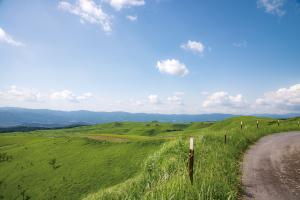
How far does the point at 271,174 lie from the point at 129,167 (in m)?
30.3

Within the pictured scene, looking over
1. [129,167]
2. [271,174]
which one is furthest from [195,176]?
[129,167]

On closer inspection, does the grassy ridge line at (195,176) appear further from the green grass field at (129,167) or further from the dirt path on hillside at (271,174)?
the dirt path on hillside at (271,174)

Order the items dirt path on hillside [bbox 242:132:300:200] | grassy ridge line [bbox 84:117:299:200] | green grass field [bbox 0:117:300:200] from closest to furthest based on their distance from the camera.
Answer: grassy ridge line [bbox 84:117:299:200] < green grass field [bbox 0:117:300:200] < dirt path on hillside [bbox 242:132:300:200]

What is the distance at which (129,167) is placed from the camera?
4119 centimetres

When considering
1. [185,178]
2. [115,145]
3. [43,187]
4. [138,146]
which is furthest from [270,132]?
[43,187]

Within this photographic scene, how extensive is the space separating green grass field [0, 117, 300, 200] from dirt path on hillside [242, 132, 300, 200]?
569mm

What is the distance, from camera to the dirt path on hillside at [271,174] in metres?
10.3

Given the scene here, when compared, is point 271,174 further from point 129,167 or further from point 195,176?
point 129,167

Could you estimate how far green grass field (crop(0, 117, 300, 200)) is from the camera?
1017 centimetres

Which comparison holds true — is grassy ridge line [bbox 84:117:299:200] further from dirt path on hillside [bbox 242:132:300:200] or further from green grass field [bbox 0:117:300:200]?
dirt path on hillside [bbox 242:132:300:200]

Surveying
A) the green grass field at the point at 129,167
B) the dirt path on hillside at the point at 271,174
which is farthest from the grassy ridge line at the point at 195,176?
the dirt path on hillside at the point at 271,174

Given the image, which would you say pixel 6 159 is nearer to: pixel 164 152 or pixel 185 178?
pixel 164 152

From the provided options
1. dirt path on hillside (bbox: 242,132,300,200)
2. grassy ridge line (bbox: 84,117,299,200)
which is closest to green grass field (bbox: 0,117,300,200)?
grassy ridge line (bbox: 84,117,299,200)

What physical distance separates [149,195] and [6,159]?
63084 mm
